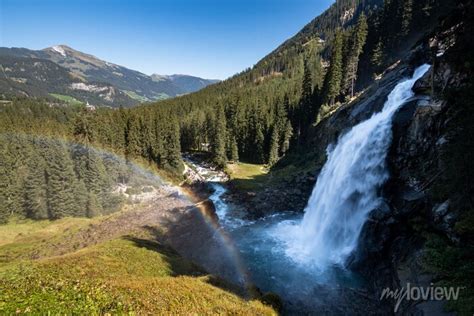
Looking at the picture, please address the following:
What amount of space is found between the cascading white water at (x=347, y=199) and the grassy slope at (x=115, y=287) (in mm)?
13850

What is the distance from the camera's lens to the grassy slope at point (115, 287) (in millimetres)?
9891

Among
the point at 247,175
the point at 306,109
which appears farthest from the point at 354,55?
the point at 247,175

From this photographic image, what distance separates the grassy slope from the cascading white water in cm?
1385

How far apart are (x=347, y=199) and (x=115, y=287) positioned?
2570 centimetres

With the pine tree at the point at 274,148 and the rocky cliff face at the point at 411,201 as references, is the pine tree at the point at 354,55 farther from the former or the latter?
the rocky cliff face at the point at 411,201

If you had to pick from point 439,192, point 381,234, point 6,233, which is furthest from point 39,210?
point 439,192

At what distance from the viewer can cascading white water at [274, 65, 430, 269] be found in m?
28.3

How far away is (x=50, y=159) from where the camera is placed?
51.3m

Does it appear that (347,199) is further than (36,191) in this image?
No

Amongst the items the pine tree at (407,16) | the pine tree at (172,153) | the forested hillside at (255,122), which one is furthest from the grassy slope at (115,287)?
the pine tree at (407,16)

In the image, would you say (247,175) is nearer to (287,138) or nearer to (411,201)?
(287,138)

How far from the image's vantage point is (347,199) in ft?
101

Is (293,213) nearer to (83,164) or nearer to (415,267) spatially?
(415,267)

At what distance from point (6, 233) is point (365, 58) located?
86650 millimetres
